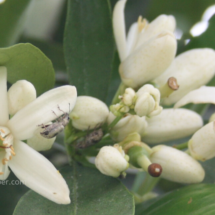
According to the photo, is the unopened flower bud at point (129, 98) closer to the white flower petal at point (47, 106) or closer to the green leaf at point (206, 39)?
the white flower petal at point (47, 106)

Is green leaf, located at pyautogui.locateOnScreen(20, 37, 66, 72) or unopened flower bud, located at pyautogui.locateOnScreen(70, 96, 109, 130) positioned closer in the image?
unopened flower bud, located at pyautogui.locateOnScreen(70, 96, 109, 130)

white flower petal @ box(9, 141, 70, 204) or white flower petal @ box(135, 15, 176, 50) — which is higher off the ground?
white flower petal @ box(135, 15, 176, 50)

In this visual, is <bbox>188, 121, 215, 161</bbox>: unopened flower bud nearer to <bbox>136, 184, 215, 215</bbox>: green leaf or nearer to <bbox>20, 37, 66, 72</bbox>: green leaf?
<bbox>136, 184, 215, 215</bbox>: green leaf

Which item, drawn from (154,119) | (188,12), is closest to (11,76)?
(154,119)

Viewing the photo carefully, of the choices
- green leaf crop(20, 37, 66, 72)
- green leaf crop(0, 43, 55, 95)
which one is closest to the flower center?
green leaf crop(0, 43, 55, 95)

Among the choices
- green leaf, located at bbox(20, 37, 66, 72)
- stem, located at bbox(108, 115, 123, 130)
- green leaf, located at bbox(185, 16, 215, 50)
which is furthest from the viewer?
green leaf, located at bbox(20, 37, 66, 72)

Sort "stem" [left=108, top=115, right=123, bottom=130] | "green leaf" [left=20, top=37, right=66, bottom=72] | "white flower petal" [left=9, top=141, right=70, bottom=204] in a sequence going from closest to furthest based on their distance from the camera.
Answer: "white flower petal" [left=9, top=141, right=70, bottom=204], "stem" [left=108, top=115, right=123, bottom=130], "green leaf" [left=20, top=37, right=66, bottom=72]

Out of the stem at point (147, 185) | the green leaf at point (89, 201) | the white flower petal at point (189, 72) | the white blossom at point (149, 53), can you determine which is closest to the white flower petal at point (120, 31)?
the white blossom at point (149, 53)
